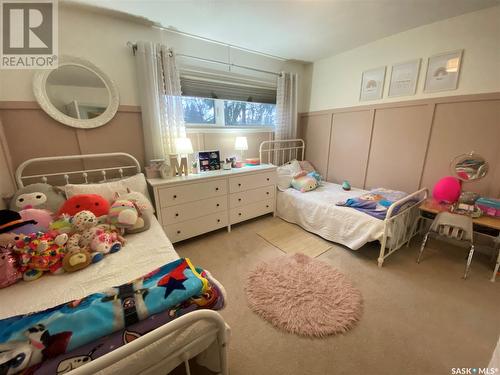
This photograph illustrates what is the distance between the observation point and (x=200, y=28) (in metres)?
2.31

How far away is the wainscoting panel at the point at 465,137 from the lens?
2.05 m

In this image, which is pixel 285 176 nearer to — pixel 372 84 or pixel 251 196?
pixel 251 196

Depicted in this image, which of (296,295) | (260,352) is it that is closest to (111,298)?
(260,352)

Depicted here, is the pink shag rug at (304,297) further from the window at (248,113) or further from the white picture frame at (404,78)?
the white picture frame at (404,78)

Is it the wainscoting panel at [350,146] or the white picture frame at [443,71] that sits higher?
the white picture frame at [443,71]

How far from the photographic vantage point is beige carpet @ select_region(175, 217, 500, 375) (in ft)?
4.00

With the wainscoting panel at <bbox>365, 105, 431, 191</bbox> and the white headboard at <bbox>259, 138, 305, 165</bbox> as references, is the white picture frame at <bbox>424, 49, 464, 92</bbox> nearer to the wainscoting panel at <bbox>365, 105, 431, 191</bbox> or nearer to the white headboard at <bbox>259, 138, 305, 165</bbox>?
the wainscoting panel at <bbox>365, 105, 431, 191</bbox>

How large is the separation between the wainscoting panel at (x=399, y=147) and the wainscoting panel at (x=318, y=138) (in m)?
0.72

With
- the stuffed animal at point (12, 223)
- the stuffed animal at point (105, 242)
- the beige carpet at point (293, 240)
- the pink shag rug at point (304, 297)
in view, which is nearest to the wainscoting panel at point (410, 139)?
the beige carpet at point (293, 240)

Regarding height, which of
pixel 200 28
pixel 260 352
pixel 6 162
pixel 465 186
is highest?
pixel 200 28

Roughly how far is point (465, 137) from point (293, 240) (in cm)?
214

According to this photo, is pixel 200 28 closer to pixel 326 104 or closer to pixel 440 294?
pixel 326 104

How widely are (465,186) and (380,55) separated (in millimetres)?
1871

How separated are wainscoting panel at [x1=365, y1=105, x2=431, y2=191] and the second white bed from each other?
409mm
